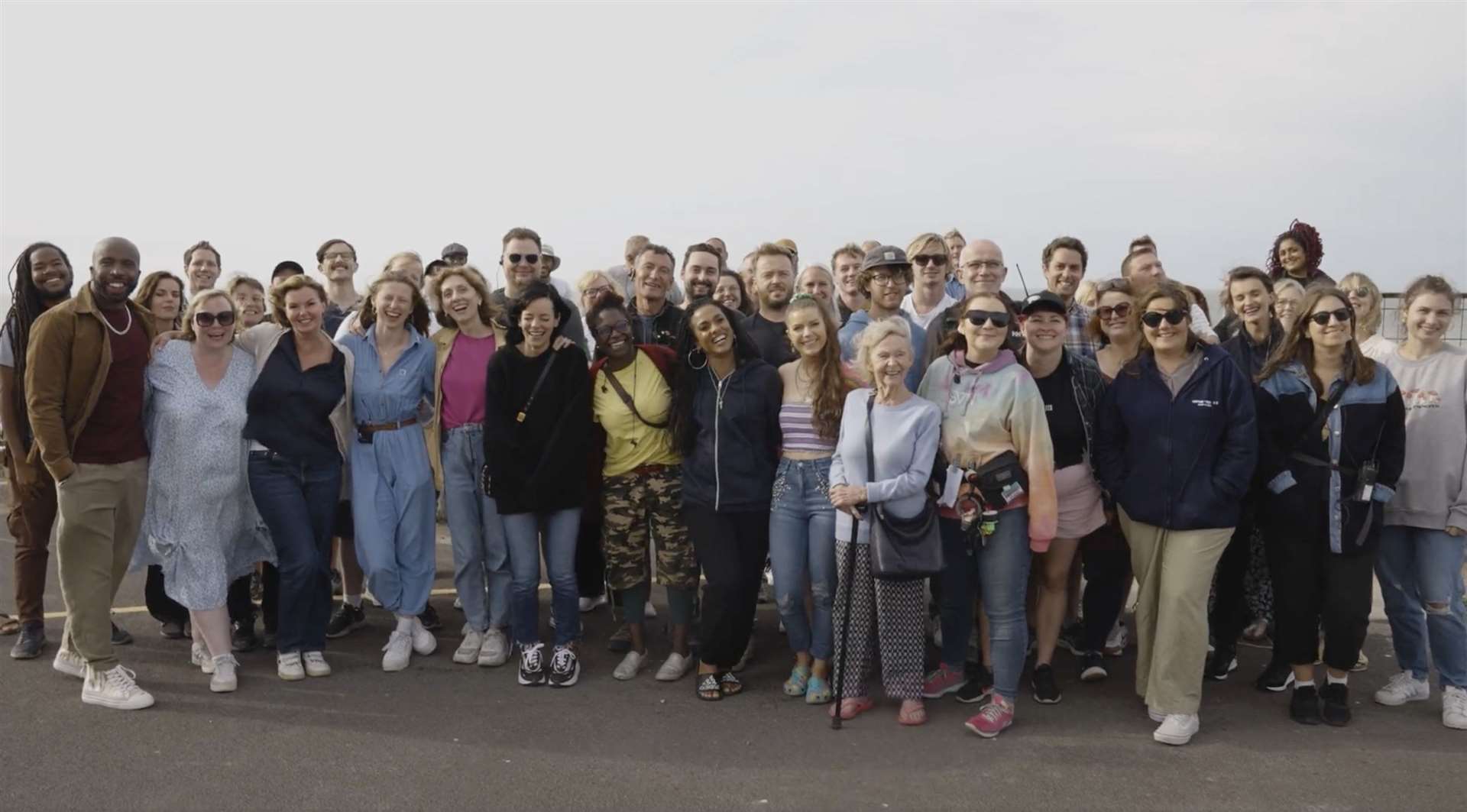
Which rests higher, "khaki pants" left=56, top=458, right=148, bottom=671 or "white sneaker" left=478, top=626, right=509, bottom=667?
"khaki pants" left=56, top=458, right=148, bottom=671

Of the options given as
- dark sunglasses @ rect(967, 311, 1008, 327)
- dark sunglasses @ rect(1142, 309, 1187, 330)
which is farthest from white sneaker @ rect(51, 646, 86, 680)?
dark sunglasses @ rect(1142, 309, 1187, 330)

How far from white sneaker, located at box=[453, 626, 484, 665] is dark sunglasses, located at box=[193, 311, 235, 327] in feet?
6.79

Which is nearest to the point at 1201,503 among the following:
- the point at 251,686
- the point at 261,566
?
the point at 251,686

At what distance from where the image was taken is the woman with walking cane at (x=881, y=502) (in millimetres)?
4770

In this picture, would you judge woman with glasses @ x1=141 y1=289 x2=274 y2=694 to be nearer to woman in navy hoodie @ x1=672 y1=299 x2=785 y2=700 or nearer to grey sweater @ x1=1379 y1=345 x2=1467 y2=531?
woman in navy hoodie @ x1=672 y1=299 x2=785 y2=700

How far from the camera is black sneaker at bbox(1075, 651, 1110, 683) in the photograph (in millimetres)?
5473

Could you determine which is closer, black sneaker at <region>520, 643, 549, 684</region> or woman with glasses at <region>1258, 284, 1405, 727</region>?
woman with glasses at <region>1258, 284, 1405, 727</region>

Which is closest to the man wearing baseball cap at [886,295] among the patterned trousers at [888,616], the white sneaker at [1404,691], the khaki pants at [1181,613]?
the patterned trousers at [888,616]

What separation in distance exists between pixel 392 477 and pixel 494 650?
3.56ft

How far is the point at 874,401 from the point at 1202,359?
4.94 ft

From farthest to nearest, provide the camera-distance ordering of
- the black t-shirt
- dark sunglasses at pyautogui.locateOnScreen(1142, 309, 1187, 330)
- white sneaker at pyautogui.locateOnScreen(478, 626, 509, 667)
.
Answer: white sneaker at pyautogui.locateOnScreen(478, 626, 509, 667) → the black t-shirt → dark sunglasses at pyautogui.locateOnScreen(1142, 309, 1187, 330)

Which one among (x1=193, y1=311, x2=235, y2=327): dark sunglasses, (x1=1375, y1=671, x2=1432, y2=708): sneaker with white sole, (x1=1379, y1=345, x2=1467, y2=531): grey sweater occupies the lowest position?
(x1=1375, y1=671, x2=1432, y2=708): sneaker with white sole

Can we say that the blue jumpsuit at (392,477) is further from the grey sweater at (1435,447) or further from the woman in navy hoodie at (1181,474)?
the grey sweater at (1435,447)

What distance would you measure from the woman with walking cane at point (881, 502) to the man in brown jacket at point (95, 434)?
342 centimetres
